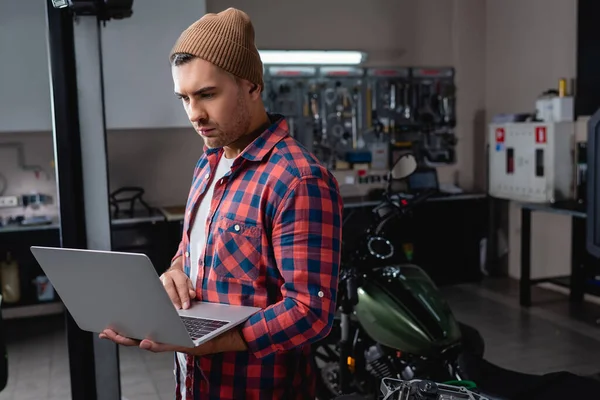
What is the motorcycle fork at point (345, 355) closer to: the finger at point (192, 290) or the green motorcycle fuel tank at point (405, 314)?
the green motorcycle fuel tank at point (405, 314)

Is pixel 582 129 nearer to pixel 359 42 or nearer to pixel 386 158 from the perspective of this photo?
pixel 386 158

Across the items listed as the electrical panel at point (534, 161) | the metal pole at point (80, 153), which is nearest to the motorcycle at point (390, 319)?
the metal pole at point (80, 153)

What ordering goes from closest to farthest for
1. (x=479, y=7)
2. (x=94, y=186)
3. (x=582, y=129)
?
(x=94, y=186)
(x=582, y=129)
(x=479, y=7)

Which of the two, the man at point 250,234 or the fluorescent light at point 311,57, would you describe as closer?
the man at point 250,234

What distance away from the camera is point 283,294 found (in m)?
1.30

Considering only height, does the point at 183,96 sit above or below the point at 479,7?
below

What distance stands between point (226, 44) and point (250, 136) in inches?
8.9

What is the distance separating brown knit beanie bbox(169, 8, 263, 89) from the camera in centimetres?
131

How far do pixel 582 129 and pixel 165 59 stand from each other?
3.20 m

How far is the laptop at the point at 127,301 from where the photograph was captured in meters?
1.19

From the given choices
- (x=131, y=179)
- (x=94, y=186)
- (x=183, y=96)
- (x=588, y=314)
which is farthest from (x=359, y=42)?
(x=183, y=96)

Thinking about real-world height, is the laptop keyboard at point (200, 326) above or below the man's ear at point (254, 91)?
below

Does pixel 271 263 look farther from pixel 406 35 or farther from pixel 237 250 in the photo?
pixel 406 35

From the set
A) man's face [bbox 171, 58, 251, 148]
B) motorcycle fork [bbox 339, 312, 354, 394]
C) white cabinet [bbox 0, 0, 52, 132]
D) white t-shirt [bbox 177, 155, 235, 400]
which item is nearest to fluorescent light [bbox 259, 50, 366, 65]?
white cabinet [bbox 0, 0, 52, 132]
